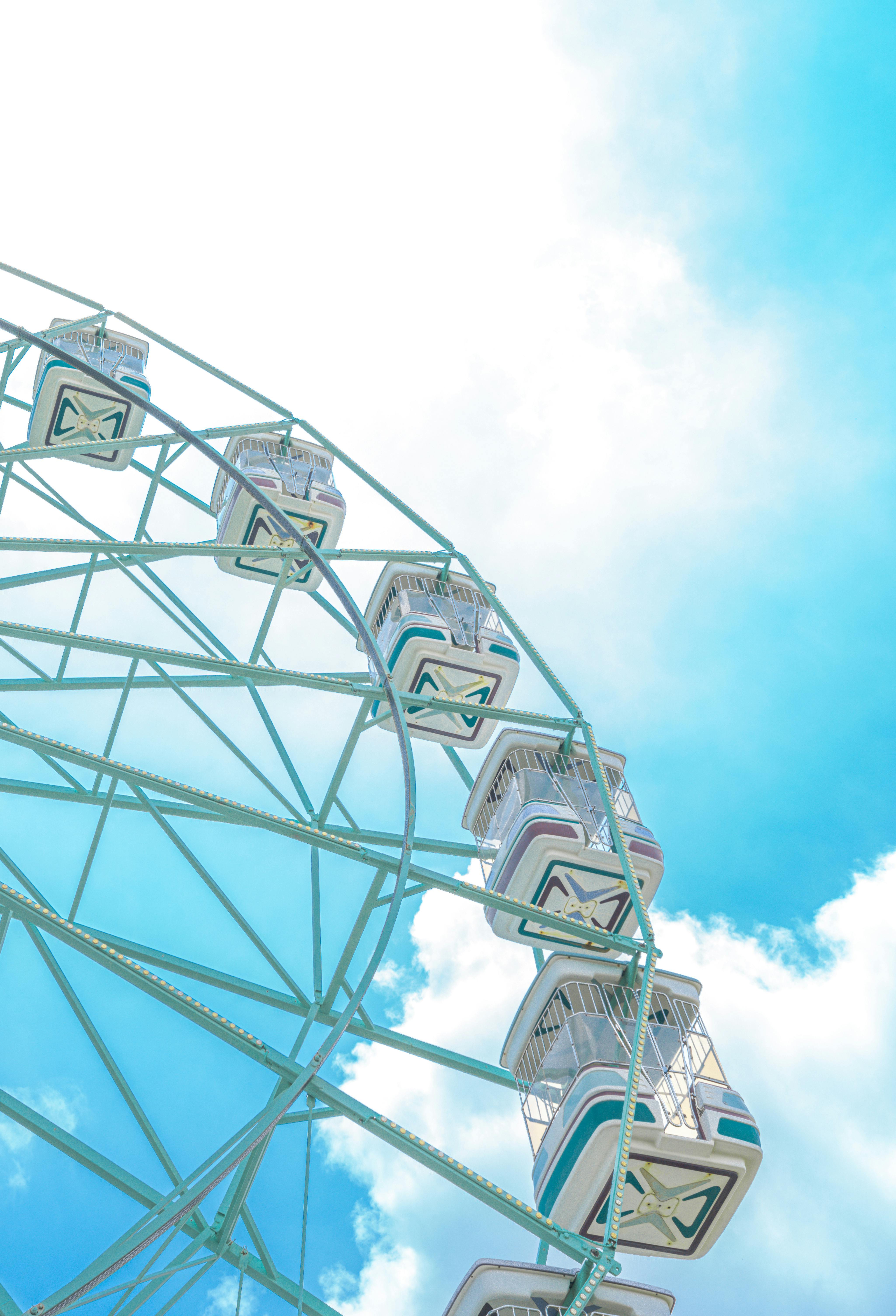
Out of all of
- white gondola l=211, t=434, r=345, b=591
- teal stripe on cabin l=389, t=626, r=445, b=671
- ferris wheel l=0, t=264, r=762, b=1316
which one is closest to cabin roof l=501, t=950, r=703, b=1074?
ferris wheel l=0, t=264, r=762, b=1316

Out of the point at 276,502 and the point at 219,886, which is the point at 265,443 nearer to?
the point at 276,502

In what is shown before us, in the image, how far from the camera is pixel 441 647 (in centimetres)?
1712

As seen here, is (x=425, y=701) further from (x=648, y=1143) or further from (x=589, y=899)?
(x=648, y=1143)

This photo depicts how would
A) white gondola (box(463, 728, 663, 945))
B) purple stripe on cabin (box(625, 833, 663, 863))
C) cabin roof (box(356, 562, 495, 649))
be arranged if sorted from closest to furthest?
white gondola (box(463, 728, 663, 945)), purple stripe on cabin (box(625, 833, 663, 863)), cabin roof (box(356, 562, 495, 649))

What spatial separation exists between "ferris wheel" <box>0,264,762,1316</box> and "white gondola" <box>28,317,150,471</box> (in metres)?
0.05

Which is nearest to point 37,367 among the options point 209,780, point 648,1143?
point 209,780

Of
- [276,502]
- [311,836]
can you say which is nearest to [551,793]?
[311,836]

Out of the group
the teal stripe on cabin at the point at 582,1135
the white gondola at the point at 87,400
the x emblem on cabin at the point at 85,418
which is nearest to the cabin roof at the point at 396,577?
the white gondola at the point at 87,400

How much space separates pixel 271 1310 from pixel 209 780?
12.8 metres

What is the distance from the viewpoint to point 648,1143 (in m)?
11.2

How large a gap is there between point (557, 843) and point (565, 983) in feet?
5.71

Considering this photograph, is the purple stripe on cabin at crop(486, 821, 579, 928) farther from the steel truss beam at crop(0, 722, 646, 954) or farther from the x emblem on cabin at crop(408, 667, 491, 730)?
the x emblem on cabin at crop(408, 667, 491, 730)

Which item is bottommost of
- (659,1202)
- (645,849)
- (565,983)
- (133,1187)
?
(133,1187)

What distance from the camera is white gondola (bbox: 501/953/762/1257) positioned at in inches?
444
